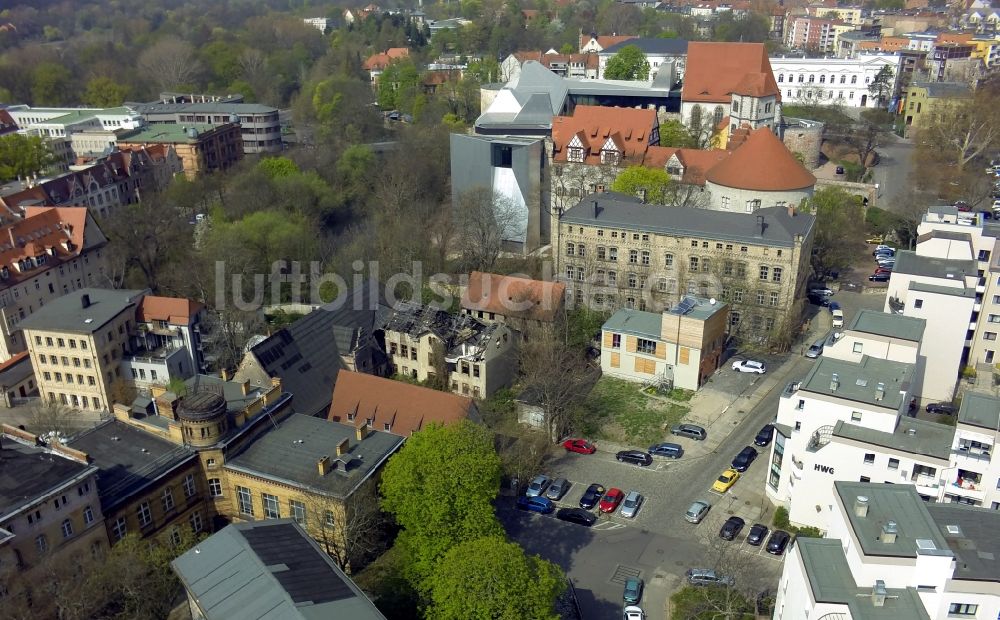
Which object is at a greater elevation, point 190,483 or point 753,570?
point 190,483

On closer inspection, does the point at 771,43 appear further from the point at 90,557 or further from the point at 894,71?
the point at 90,557

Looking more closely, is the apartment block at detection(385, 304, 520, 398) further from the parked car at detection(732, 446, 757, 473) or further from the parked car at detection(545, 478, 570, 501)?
the parked car at detection(732, 446, 757, 473)

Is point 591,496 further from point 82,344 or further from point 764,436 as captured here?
point 82,344

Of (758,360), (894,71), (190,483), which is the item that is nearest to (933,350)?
(758,360)

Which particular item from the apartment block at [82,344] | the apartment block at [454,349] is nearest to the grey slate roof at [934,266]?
the apartment block at [454,349]

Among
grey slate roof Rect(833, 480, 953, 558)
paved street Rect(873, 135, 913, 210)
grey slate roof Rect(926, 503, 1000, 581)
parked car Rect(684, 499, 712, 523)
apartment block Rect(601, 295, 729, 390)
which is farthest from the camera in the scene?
paved street Rect(873, 135, 913, 210)

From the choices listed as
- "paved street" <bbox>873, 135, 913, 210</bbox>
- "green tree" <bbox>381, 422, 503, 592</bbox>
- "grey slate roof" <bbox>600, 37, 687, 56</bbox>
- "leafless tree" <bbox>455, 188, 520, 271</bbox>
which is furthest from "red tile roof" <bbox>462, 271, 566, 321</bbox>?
"grey slate roof" <bbox>600, 37, 687, 56</bbox>

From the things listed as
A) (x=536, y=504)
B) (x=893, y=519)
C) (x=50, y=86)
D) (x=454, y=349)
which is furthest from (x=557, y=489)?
(x=50, y=86)
